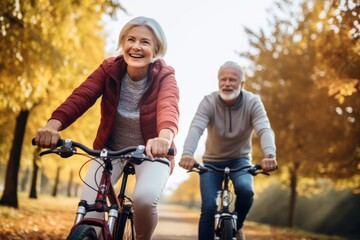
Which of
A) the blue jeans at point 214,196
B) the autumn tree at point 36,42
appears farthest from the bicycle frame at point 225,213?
the autumn tree at point 36,42

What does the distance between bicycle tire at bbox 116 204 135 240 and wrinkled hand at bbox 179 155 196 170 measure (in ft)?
2.42

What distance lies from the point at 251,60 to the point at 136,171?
511 inches

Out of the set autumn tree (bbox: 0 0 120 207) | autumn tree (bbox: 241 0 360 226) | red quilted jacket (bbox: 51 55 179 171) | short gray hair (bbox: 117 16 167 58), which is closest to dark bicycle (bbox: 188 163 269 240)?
red quilted jacket (bbox: 51 55 179 171)

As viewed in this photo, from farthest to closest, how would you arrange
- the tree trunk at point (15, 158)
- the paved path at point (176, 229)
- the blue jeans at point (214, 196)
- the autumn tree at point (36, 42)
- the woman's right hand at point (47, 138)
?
1. the tree trunk at point (15, 158)
2. the paved path at point (176, 229)
3. the autumn tree at point (36, 42)
4. the blue jeans at point (214, 196)
5. the woman's right hand at point (47, 138)

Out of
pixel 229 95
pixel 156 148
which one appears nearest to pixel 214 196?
pixel 229 95

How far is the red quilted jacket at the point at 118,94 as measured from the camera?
2.90 metres

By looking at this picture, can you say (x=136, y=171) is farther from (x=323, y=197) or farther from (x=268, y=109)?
(x=323, y=197)

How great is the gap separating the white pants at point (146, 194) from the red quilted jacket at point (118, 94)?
28 centimetres

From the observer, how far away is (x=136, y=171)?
2945mm

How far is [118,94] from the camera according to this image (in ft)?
9.95

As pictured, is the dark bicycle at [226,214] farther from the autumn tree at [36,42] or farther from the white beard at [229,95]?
the autumn tree at [36,42]

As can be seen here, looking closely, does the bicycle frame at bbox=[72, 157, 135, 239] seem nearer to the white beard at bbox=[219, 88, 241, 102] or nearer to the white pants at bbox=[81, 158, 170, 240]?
the white pants at bbox=[81, 158, 170, 240]

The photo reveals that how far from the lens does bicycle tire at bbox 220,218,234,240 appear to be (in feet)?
11.2

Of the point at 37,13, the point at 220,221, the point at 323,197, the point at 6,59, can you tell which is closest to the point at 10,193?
the point at 6,59
